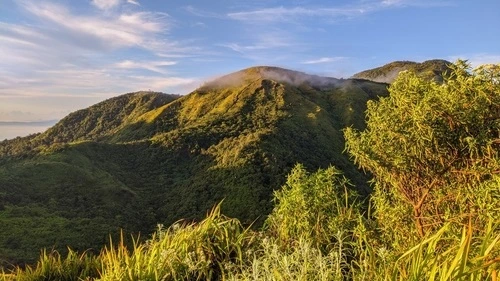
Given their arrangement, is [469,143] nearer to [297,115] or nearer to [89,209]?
[89,209]

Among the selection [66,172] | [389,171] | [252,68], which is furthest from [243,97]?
[389,171]

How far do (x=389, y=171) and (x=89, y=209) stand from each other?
66.8m

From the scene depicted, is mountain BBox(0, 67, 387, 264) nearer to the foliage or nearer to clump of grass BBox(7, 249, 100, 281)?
clump of grass BBox(7, 249, 100, 281)

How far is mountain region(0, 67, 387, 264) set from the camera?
62719 millimetres

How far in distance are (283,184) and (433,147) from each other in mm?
65741

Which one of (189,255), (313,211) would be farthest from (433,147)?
(189,255)

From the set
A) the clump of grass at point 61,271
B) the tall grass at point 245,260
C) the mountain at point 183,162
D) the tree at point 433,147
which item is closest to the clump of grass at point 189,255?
the tall grass at point 245,260

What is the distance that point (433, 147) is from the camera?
871cm

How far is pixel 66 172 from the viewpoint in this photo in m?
78.6

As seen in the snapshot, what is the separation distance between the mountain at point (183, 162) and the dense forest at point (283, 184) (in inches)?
16.7

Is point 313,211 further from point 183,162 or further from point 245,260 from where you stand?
point 183,162

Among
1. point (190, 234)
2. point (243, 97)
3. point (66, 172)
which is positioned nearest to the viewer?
point (190, 234)

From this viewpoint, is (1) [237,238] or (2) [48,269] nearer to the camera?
(1) [237,238]

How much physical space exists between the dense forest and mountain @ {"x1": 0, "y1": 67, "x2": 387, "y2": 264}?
0.43m
